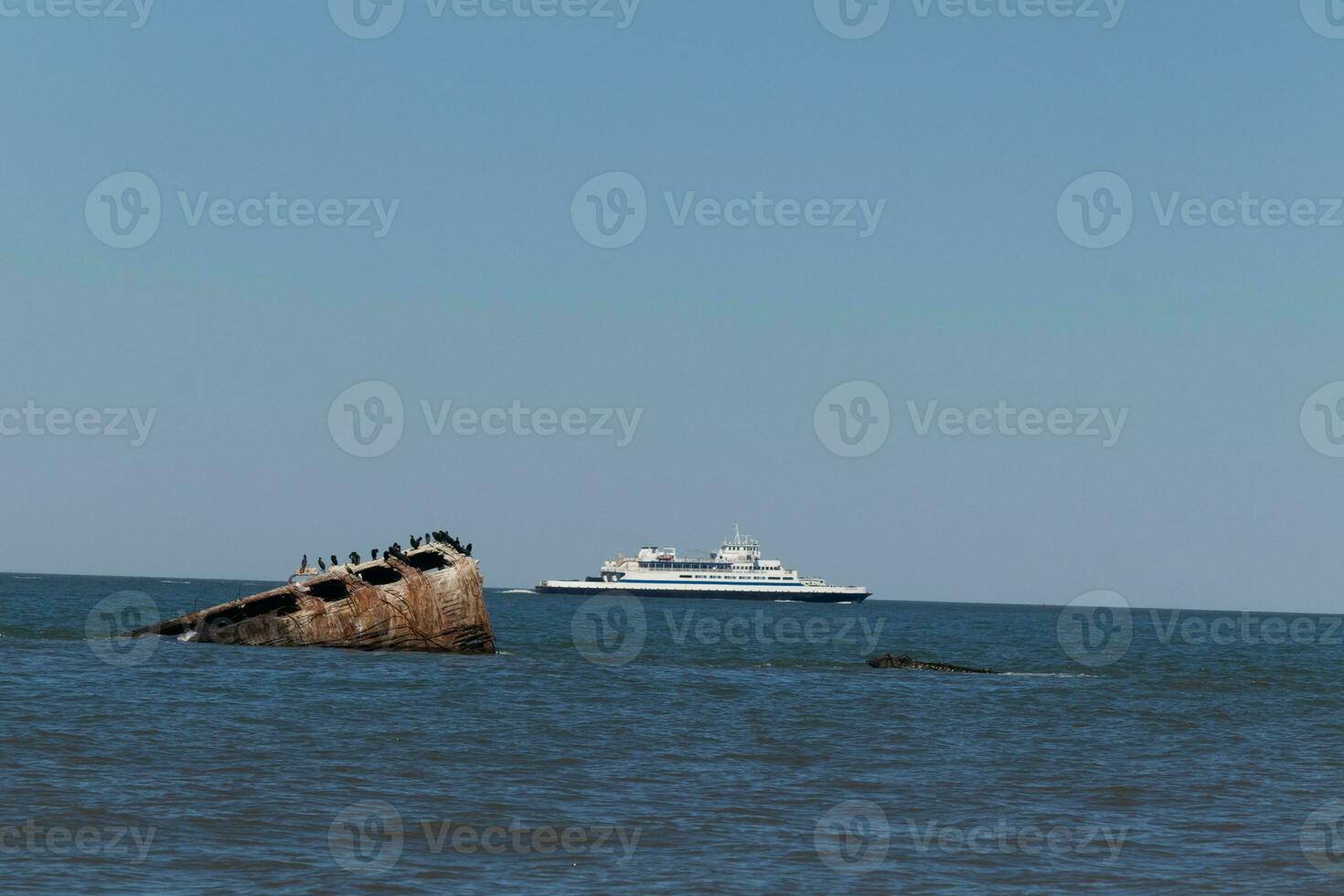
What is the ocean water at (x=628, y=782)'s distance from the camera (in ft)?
58.3

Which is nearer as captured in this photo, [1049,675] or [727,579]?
[1049,675]

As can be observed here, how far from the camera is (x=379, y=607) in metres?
51.2

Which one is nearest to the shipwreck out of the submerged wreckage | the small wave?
the small wave

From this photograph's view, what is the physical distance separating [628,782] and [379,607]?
93.7 feet

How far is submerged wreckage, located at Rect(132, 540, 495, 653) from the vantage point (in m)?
51.2

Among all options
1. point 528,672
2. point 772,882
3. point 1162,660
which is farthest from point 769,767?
point 1162,660

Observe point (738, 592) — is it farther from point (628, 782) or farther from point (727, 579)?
point (628, 782)

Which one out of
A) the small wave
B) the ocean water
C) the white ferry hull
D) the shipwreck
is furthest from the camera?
the white ferry hull

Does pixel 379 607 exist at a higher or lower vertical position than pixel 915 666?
higher

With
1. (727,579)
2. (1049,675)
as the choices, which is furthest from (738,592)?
(1049,675)

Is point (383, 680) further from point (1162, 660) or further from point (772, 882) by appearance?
point (1162, 660)

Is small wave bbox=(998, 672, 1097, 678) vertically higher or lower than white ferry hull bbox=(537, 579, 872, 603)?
lower

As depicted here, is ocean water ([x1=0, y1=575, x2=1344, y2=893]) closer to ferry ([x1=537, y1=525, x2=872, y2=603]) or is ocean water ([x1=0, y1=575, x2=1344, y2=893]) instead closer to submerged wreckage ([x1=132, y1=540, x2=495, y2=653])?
Result: submerged wreckage ([x1=132, y1=540, x2=495, y2=653])

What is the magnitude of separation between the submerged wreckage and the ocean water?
1330 mm
